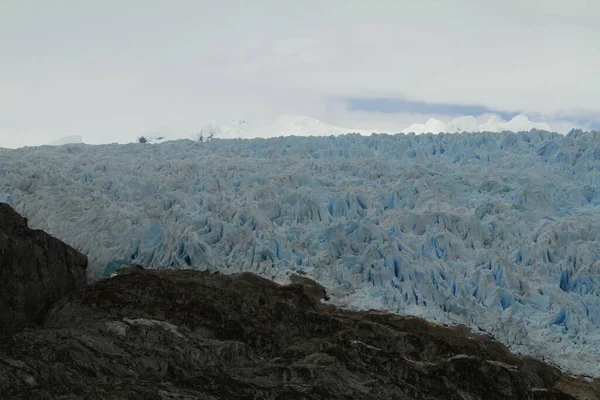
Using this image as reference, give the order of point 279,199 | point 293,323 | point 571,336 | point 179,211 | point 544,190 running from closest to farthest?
point 293,323 → point 571,336 → point 179,211 → point 279,199 → point 544,190

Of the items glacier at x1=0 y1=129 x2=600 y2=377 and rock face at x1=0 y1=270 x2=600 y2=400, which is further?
glacier at x1=0 y1=129 x2=600 y2=377

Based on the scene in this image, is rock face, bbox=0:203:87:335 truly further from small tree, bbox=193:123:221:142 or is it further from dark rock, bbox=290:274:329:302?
small tree, bbox=193:123:221:142

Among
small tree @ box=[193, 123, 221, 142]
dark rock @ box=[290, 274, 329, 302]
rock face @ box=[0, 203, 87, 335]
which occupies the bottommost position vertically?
dark rock @ box=[290, 274, 329, 302]

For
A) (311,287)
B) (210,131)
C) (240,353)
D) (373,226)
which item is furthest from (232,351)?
(210,131)

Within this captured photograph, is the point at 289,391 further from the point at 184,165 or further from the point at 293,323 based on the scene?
the point at 184,165

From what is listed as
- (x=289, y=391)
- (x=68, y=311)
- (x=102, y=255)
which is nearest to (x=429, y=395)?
(x=289, y=391)

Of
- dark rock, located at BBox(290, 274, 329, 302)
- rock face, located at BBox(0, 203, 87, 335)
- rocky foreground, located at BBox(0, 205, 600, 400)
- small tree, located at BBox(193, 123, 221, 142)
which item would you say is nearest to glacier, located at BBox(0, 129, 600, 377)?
dark rock, located at BBox(290, 274, 329, 302)

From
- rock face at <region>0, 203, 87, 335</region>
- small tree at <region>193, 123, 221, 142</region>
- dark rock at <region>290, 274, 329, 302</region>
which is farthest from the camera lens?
small tree at <region>193, 123, 221, 142</region>
